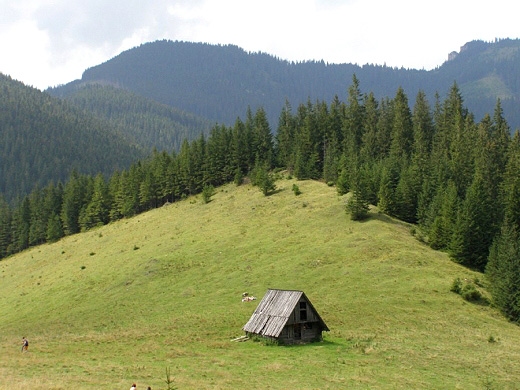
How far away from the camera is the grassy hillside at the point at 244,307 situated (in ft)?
112

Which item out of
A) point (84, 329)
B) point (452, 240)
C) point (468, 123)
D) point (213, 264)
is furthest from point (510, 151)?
point (84, 329)

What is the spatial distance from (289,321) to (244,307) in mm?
11067

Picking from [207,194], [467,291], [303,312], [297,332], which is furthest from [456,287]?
[207,194]

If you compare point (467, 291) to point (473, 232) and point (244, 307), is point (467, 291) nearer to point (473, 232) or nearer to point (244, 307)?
point (473, 232)

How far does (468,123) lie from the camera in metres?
110

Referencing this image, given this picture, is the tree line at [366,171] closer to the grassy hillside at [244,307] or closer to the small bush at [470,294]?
the grassy hillside at [244,307]

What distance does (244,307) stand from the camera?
5509 cm

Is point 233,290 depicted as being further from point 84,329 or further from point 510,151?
point 510,151

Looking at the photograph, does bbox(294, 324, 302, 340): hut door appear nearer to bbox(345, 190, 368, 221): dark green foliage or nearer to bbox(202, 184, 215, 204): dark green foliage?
bbox(345, 190, 368, 221): dark green foliage

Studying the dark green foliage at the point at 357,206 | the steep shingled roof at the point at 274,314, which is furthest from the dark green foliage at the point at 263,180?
the steep shingled roof at the point at 274,314

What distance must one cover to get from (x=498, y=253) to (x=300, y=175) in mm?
53000

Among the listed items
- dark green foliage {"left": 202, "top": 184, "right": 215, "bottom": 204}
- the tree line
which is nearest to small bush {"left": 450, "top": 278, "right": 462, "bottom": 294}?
the tree line

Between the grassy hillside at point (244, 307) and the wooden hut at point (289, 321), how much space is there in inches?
66.1

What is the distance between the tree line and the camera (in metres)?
74.9
